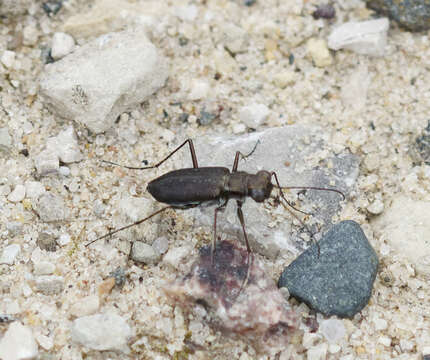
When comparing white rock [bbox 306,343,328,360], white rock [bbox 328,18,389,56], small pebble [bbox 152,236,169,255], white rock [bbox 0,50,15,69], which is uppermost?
white rock [bbox 328,18,389,56]

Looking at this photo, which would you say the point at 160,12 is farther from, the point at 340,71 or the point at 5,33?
the point at 340,71

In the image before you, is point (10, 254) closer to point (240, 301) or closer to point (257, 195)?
point (240, 301)

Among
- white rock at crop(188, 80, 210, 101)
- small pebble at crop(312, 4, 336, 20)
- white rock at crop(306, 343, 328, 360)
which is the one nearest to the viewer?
white rock at crop(306, 343, 328, 360)

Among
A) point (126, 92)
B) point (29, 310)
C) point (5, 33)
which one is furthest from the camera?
→ point (5, 33)

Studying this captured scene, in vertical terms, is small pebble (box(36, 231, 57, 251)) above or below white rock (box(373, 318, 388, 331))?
above

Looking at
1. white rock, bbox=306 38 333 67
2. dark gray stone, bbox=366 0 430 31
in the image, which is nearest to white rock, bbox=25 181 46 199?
white rock, bbox=306 38 333 67

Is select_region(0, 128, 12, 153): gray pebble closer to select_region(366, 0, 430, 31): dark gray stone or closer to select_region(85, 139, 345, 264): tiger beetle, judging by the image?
select_region(85, 139, 345, 264): tiger beetle

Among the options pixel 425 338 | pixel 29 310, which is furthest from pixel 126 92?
pixel 425 338
